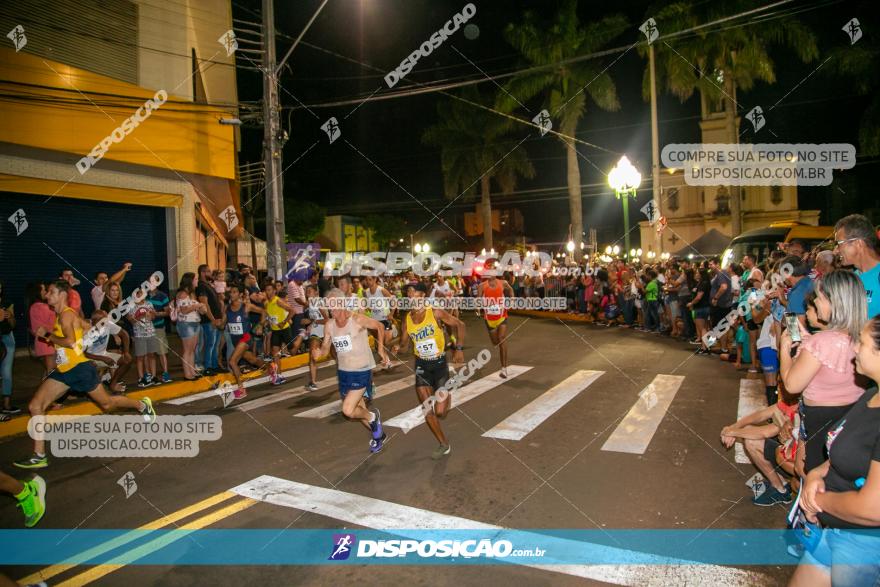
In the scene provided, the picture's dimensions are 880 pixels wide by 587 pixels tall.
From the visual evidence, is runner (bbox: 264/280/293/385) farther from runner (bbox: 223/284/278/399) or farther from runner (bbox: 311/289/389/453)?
runner (bbox: 311/289/389/453)

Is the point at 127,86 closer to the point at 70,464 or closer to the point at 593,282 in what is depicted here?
the point at 70,464

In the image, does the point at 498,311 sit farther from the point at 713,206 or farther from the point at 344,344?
the point at 713,206

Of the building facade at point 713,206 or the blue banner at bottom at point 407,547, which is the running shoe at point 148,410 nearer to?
the blue banner at bottom at point 407,547

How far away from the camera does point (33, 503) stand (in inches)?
184

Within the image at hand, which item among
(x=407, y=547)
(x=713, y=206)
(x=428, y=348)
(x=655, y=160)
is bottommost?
(x=407, y=547)

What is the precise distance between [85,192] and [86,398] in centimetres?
689

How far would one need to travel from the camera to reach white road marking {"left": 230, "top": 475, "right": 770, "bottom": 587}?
3635 millimetres

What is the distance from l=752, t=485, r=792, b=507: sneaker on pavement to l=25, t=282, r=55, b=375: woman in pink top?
935cm

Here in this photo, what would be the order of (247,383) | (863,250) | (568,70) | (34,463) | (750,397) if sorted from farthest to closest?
(568,70), (247,383), (750,397), (34,463), (863,250)

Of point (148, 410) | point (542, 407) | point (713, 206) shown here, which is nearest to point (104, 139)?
point (148, 410)

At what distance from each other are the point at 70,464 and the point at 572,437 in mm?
6118

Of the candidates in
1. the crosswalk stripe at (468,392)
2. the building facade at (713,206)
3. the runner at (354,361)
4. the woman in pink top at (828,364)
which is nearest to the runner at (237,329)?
the crosswalk stripe at (468,392)

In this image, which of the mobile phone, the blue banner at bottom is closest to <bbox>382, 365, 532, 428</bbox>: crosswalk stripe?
the blue banner at bottom

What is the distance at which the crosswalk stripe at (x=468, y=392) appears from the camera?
25.1 ft
